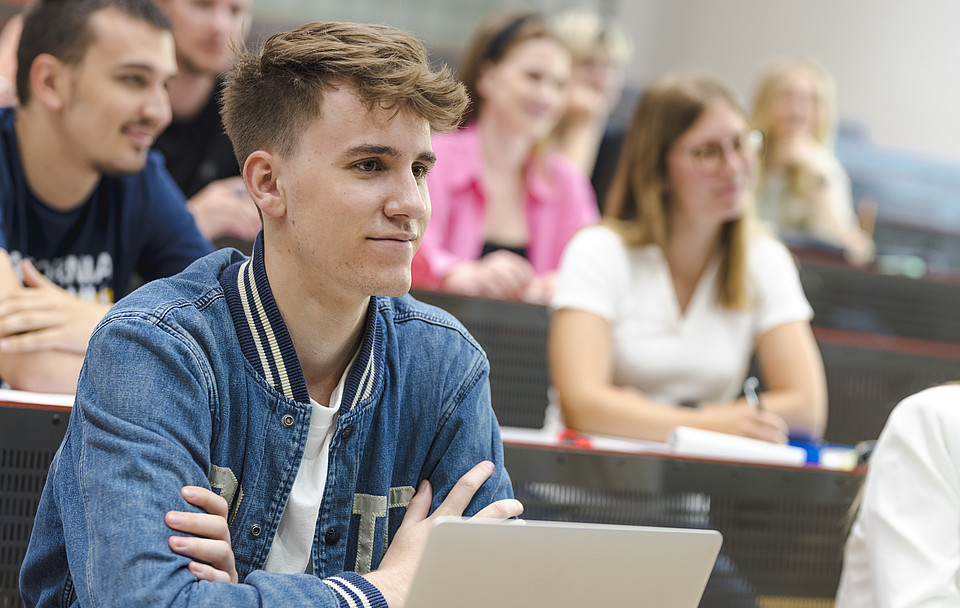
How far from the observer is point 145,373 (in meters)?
1.01

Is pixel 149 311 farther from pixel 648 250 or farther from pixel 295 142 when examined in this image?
pixel 648 250

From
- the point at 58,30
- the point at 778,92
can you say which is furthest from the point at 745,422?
the point at 778,92

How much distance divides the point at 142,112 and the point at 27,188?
27cm

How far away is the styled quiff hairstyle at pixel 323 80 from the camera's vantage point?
1089mm

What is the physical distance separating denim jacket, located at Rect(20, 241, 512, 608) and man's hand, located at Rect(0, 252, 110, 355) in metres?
0.46

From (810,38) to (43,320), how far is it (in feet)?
19.9

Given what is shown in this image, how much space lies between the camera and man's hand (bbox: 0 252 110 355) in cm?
152

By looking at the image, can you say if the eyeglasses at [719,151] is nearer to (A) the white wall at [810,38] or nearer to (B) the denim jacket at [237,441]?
(B) the denim jacket at [237,441]

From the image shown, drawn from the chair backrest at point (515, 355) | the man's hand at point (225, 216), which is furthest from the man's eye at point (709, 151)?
the man's hand at point (225, 216)

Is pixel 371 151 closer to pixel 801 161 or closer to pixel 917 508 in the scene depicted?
Result: pixel 917 508

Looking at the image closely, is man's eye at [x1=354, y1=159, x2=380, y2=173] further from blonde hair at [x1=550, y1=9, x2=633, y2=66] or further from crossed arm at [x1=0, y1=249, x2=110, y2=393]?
blonde hair at [x1=550, y1=9, x2=633, y2=66]

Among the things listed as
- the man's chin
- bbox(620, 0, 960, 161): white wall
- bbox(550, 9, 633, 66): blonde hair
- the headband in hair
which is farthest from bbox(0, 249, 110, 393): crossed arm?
bbox(620, 0, 960, 161): white wall

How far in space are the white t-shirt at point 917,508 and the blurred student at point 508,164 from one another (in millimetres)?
1474

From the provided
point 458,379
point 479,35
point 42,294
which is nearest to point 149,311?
point 458,379
